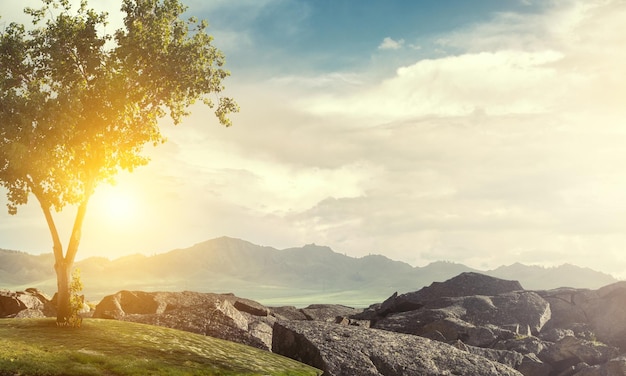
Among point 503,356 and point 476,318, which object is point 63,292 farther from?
point 476,318

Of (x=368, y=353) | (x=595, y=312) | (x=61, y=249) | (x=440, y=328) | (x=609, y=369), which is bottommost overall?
(x=609, y=369)

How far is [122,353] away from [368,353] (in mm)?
9454

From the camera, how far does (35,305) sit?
1725 inches

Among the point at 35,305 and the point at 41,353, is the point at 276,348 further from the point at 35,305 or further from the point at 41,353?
the point at 35,305

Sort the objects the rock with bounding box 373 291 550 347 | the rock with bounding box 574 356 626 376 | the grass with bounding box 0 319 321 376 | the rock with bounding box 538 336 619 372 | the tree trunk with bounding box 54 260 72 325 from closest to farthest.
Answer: the grass with bounding box 0 319 321 376 → the tree trunk with bounding box 54 260 72 325 → the rock with bounding box 574 356 626 376 → the rock with bounding box 538 336 619 372 → the rock with bounding box 373 291 550 347

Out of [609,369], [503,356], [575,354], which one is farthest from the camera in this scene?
[575,354]

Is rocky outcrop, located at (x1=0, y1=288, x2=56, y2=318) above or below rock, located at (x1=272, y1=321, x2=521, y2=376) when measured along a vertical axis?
above

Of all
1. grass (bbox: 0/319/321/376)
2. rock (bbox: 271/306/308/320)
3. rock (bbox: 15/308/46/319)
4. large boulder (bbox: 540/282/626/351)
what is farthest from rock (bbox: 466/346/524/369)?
rock (bbox: 15/308/46/319)

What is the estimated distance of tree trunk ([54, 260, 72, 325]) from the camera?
25.0 m

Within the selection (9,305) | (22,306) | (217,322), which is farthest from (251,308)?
(9,305)

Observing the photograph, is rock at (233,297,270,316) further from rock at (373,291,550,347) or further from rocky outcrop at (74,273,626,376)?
rock at (373,291,550,347)

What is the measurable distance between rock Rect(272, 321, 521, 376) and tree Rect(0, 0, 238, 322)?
33.3 feet

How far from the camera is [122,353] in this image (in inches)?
806

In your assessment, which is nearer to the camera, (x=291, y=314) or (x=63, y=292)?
(x=63, y=292)
